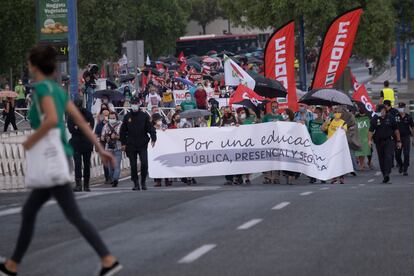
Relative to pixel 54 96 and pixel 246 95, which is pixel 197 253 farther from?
pixel 246 95

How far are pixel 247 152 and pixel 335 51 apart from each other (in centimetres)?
1407

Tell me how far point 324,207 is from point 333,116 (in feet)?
44.3

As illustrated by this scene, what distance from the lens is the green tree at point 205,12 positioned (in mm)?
143750

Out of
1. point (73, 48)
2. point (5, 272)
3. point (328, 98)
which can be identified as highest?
point (73, 48)

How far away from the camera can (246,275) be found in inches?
441

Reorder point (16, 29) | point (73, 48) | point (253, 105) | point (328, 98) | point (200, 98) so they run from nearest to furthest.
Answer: point (328, 98)
point (253, 105)
point (73, 48)
point (200, 98)
point (16, 29)

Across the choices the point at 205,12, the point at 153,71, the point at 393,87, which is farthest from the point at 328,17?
the point at 205,12

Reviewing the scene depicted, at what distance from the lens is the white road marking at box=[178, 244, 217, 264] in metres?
12.2

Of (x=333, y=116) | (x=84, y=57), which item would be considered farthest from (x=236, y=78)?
(x=84, y=57)

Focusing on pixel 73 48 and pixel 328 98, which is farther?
pixel 73 48

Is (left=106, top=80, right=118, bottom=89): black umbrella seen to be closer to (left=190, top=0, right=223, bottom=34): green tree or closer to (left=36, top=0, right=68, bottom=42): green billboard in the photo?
(left=36, top=0, right=68, bottom=42): green billboard

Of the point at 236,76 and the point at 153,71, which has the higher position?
the point at 153,71

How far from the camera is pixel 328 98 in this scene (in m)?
33.3

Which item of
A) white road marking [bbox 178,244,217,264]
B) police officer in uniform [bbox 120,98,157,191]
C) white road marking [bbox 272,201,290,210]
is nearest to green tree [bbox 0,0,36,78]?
police officer in uniform [bbox 120,98,157,191]
